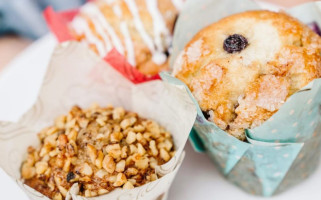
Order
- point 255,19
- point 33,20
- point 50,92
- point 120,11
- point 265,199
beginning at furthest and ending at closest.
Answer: point 33,20
point 120,11
point 50,92
point 265,199
point 255,19

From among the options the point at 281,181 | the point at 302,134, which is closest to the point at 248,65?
the point at 302,134

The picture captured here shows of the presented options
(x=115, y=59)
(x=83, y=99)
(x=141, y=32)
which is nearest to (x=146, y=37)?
(x=141, y=32)

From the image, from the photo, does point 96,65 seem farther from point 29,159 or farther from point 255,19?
point 255,19

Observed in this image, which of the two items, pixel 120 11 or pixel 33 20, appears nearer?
pixel 120 11

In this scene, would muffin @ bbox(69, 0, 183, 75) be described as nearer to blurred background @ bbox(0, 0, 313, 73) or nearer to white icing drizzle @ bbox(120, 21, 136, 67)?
white icing drizzle @ bbox(120, 21, 136, 67)

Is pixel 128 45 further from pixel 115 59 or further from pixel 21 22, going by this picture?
pixel 21 22

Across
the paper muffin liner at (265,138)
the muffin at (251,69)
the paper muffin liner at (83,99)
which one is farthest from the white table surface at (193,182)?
the muffin at (251,69)
